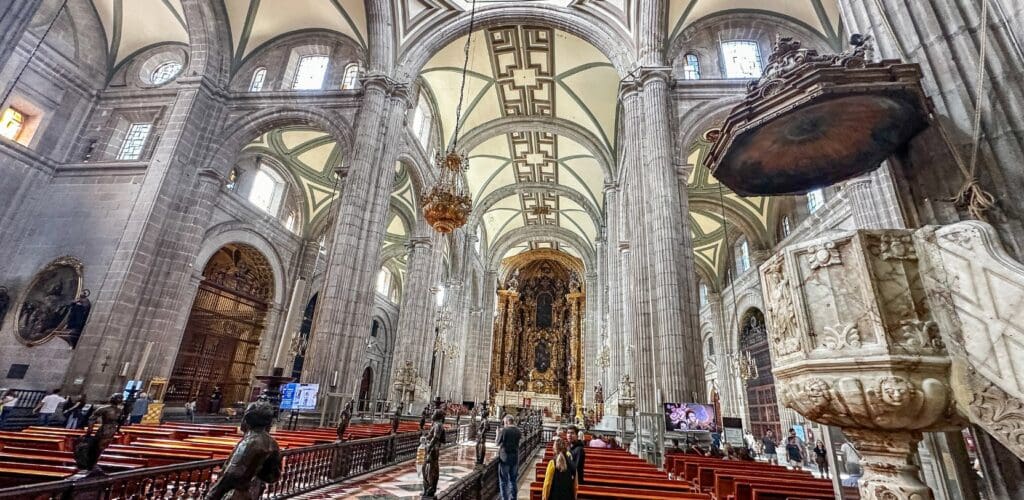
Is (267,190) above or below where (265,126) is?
below

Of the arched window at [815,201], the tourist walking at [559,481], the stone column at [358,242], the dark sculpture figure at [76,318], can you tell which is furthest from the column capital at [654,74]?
the dark sculpture figure at [76,318]

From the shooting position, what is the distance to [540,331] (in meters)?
32.7

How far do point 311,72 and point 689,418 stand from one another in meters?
14.8

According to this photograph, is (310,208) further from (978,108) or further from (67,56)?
(978,108)

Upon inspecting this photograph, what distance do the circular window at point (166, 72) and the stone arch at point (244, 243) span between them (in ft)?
15.5

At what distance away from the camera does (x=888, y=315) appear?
2.18 meters

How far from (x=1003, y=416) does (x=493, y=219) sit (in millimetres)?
25152

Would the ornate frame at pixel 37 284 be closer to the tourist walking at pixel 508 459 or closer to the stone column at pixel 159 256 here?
the stone column at pixel 159 256

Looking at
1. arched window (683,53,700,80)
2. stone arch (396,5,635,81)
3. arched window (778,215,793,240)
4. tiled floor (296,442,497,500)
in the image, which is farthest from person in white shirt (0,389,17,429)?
arched window (778,215,793,240)

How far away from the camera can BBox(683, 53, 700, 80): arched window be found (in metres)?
12.5

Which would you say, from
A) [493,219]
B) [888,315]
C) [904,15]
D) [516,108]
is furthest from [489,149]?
[888,315]

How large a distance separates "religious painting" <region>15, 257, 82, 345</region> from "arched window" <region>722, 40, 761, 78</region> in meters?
18.2

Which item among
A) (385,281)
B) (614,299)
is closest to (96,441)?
(614,299)

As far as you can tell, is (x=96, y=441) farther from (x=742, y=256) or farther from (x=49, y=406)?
(x=742, y=256)
